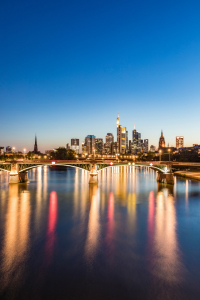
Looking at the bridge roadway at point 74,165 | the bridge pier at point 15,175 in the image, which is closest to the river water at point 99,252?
the bridge roadway at point 74,165

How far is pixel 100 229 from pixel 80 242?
4.49 metres

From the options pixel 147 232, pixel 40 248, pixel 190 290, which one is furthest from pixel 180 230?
pixel 40 248

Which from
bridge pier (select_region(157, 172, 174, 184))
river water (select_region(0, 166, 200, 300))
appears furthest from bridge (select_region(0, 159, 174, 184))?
river water (select_region(0, 166, 200, 300))

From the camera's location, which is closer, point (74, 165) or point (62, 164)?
point (62, 164)

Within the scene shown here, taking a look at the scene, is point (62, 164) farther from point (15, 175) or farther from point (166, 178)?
point (166, 178)

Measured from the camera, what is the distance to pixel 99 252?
18.4 meters

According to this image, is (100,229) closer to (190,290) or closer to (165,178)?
(190,290)

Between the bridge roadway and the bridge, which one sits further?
the bridge roadway

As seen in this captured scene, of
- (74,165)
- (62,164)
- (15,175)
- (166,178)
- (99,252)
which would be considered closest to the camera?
(99,252)

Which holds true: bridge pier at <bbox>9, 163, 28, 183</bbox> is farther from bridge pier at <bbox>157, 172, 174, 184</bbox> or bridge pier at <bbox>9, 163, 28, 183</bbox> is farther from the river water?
bridge pier at <bbox>157, 172, 174, 184</bbox>

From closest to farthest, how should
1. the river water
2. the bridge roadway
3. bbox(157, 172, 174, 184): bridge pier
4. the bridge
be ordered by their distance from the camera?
the river water
the bridge
the bridge roadway
bbox(157, 172, 174, 184): bridge pier

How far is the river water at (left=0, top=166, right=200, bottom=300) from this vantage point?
531 inches

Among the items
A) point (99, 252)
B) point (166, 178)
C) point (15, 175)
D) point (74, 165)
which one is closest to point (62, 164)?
point (74, 165)

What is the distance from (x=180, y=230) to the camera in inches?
969
